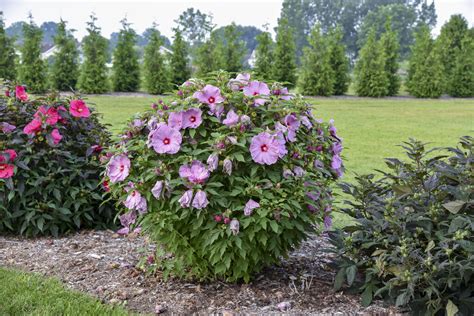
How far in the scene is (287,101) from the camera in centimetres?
278

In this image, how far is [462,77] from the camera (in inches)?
765

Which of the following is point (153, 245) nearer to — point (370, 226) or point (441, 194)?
point (370, 226)

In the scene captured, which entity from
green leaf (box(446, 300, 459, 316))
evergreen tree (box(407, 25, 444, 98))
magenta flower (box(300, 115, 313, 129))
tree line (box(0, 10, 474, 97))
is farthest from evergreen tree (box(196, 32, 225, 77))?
green leaf (box(446, 300, 459, 316))

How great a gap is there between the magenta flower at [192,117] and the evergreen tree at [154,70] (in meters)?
14.0

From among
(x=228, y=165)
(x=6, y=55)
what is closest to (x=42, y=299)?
(x=228, y=165)

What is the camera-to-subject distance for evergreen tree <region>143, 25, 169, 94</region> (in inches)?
646

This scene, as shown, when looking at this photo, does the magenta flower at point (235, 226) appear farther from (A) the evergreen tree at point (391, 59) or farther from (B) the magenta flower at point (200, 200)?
(A) the evergreen tree at point (391, 59)

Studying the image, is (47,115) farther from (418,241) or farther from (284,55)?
(284,55)

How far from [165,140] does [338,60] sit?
1631 centimetres

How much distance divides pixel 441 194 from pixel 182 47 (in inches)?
598

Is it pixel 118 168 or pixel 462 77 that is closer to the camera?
pixel 118 168

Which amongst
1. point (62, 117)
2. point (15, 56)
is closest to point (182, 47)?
point (15, 56)

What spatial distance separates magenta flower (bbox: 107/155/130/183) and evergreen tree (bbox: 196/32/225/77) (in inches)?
578

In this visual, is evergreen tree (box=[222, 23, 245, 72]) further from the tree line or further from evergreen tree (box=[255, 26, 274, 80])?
evergreen tree (box=[255, 26, 274, 80])
